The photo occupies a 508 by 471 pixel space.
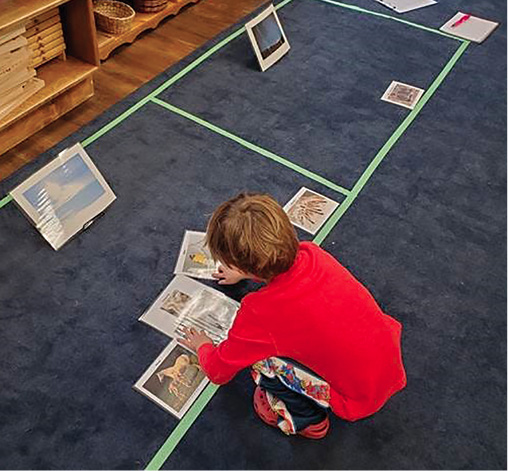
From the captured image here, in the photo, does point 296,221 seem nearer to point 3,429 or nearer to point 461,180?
point 461,180

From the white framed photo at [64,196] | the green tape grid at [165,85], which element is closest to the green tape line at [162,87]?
the green tape grid at [165,85]

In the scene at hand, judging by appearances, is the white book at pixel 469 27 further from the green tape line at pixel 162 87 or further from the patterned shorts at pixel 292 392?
the patterned shorts at pixel 292 392

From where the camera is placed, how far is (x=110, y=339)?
1.84 m

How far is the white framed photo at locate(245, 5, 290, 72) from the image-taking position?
289 centimetres

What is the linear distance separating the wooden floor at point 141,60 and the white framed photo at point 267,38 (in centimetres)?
35

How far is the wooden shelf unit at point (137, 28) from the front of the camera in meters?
2.87

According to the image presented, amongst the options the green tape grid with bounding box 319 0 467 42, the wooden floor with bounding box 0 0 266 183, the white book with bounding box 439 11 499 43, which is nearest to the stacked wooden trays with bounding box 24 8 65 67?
the wooden floor with bounding box 0 0 266 183

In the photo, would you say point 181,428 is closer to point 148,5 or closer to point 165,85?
point 165,85

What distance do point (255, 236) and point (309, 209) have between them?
103 cm

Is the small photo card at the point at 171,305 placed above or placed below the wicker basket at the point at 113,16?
below

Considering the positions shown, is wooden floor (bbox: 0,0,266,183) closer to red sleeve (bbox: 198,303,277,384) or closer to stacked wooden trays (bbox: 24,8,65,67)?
stacked wooden trays (bbox: 24,8,65,67)

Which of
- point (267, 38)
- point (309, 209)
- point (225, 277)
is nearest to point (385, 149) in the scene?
point (309, 209)

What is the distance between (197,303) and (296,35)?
1.90 metres

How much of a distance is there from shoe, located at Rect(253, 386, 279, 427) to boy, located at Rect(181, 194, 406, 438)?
0.20 m
